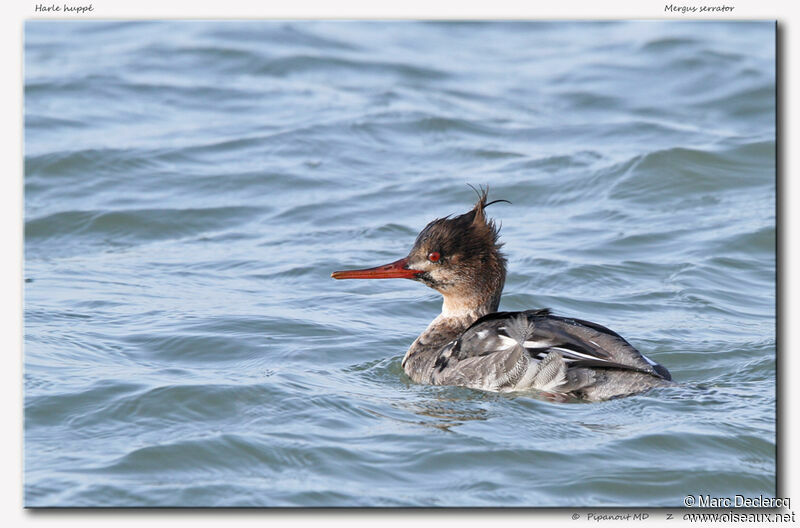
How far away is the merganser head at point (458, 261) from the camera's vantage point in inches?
296

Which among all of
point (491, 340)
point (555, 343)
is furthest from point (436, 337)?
point (555, 343)

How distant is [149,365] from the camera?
742 centimetres

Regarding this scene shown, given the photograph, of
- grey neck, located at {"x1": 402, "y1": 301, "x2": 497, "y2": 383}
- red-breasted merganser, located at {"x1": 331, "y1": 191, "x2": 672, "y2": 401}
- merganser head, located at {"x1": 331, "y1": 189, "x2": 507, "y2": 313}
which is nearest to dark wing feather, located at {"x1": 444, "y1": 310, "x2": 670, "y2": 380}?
red-breasted merganser, located at {"x1": 331, "y1": 191, "x2": 672, "y2": 401}

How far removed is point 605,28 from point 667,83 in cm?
238

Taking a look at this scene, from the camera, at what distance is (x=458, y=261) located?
7.55m

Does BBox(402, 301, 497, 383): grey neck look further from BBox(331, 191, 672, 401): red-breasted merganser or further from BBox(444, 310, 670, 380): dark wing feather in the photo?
BBox(444, 310, 670, 380): dark wing feather

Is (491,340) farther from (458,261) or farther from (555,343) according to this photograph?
(458,261)

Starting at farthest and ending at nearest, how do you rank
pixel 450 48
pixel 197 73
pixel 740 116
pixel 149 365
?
1. pixel 450 48
2. pixel 197 73
3. pixel 740 116
4. pixel 149 365

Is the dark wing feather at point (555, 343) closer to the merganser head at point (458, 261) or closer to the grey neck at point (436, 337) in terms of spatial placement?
the grey neck at point (436, 337)

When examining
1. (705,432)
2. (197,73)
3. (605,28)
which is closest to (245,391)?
(705,432)

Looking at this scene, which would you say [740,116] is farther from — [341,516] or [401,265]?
[341,516]

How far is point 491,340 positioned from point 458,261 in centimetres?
77

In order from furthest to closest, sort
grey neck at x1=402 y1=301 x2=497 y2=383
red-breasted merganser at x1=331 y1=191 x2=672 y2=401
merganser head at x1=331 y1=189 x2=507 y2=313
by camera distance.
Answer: merganser head at x1=331 y1=189 x2=507 y2=313, grey neck at x1=402 y1=301 x2=497 y2=383, red-breasted merganser at x1=331 y1=191 x2=672 y2=401

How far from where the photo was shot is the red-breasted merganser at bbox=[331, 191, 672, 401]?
6.62 metres
